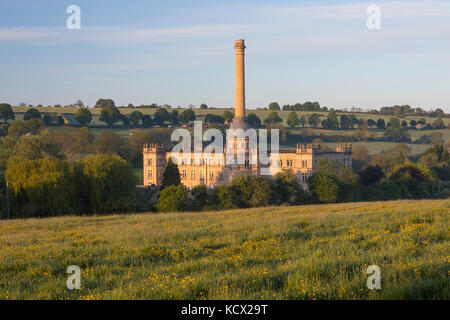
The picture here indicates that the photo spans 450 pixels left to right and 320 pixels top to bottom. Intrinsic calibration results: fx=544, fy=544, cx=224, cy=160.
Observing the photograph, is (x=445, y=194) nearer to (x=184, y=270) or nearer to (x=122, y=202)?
(x=122, y=202)

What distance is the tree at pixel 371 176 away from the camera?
291 ft

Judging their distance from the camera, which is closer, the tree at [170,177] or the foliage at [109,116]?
the tree at [170,177]

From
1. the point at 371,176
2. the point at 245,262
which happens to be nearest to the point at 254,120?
the point at 371,176

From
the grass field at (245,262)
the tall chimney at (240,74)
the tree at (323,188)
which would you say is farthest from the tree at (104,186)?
the tall chimney at (240,74)

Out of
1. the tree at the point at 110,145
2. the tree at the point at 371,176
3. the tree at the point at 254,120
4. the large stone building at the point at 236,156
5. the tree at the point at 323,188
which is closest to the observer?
the tree at the point at 323,188

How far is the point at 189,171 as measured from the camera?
338 feet

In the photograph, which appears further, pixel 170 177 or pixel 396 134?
pixel 396 134

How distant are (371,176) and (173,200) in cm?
4474

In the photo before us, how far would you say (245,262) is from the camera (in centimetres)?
1234

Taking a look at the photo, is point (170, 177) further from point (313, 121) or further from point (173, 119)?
point (313, 121)

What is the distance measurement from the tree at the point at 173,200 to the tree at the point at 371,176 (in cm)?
4193

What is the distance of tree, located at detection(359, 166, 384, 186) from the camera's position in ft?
291

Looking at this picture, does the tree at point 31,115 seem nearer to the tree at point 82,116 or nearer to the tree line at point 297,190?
the tree at point 82,116

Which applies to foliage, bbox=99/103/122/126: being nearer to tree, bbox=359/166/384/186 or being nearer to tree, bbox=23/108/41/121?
tree, bbox=23/108/41/121
